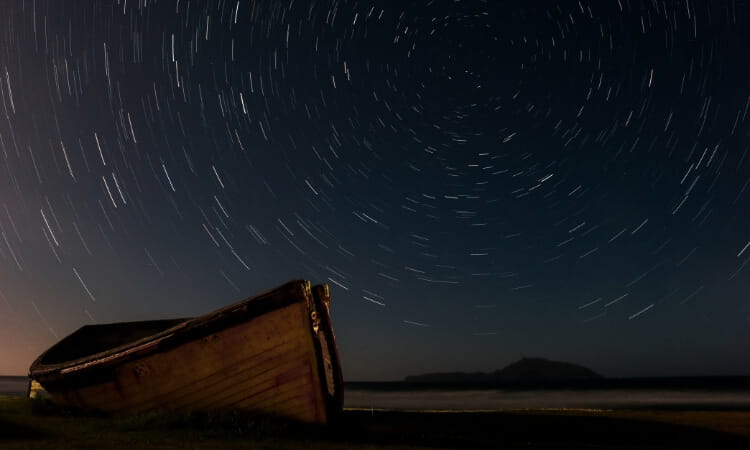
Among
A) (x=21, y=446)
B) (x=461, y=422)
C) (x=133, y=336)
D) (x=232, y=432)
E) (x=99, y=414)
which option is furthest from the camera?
(x=133, y=336)

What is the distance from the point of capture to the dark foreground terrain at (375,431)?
8.32m

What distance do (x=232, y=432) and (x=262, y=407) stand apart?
1.07 m

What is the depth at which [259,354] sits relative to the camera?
1011 centimetres

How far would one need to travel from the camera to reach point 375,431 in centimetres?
1109

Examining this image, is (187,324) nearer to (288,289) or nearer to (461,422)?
(288,289)

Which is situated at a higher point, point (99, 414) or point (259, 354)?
point (259, 354)

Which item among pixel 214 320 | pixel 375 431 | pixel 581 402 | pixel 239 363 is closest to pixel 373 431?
pixel 375 431

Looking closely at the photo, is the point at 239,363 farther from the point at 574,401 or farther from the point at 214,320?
the point at 574,401

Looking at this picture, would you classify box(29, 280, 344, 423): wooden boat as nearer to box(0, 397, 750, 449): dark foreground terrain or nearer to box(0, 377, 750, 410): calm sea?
box(0, 397, 750, 449): dark foreground terrain

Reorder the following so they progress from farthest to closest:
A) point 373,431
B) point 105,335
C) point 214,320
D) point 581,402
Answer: point 581,402 < point 105,335 < point 373,431 < point 214,320

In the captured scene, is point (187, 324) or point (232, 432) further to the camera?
point (187, 324)

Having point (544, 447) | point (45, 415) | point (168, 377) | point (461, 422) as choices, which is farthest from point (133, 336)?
point (544, 447)

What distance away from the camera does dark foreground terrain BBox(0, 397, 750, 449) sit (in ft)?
27.3

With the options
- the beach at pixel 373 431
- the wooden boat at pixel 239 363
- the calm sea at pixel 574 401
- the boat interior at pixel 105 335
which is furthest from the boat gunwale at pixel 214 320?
the calm sea at pixel 574 401
